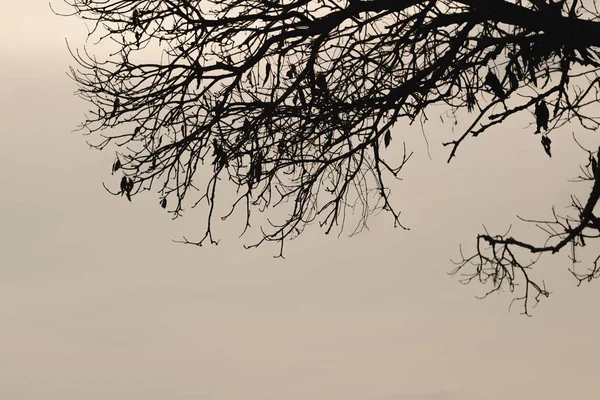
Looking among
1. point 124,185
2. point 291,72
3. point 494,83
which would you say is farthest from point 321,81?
point 124,185

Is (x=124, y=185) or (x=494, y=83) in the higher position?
(x=494, y=83)

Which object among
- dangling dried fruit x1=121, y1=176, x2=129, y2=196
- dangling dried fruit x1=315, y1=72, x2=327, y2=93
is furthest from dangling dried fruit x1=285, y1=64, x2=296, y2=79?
dangling dried fruit x1=121, y1=176, x2=129, y2=196

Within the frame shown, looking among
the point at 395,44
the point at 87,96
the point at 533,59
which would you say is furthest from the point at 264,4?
the point at 533,59

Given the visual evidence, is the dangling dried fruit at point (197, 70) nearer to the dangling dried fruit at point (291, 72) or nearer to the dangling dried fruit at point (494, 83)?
the dangling dried fruit at point (291, 72)

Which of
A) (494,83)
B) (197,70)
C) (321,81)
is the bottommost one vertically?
(494,83)

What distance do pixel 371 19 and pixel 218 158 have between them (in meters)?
2.23

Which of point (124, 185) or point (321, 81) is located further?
point (124, 185)

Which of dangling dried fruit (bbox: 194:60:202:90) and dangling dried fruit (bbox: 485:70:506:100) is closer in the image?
dangling dried fruit (bbox: 485:70:506:100)

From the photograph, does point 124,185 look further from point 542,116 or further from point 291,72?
point 542,116

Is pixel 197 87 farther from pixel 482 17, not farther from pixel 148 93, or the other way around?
pixel 482 17

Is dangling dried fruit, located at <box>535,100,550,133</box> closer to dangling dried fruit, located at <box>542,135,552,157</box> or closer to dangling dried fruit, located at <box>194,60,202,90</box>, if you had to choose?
dangling dried fruit, located at <box>542,135,552,157</box>

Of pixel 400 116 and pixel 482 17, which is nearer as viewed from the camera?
pixel 482 17

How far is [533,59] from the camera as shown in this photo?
32.6ft

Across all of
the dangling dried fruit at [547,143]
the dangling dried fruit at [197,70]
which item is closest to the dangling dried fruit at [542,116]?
the dangling dried fruit at [547,143]
